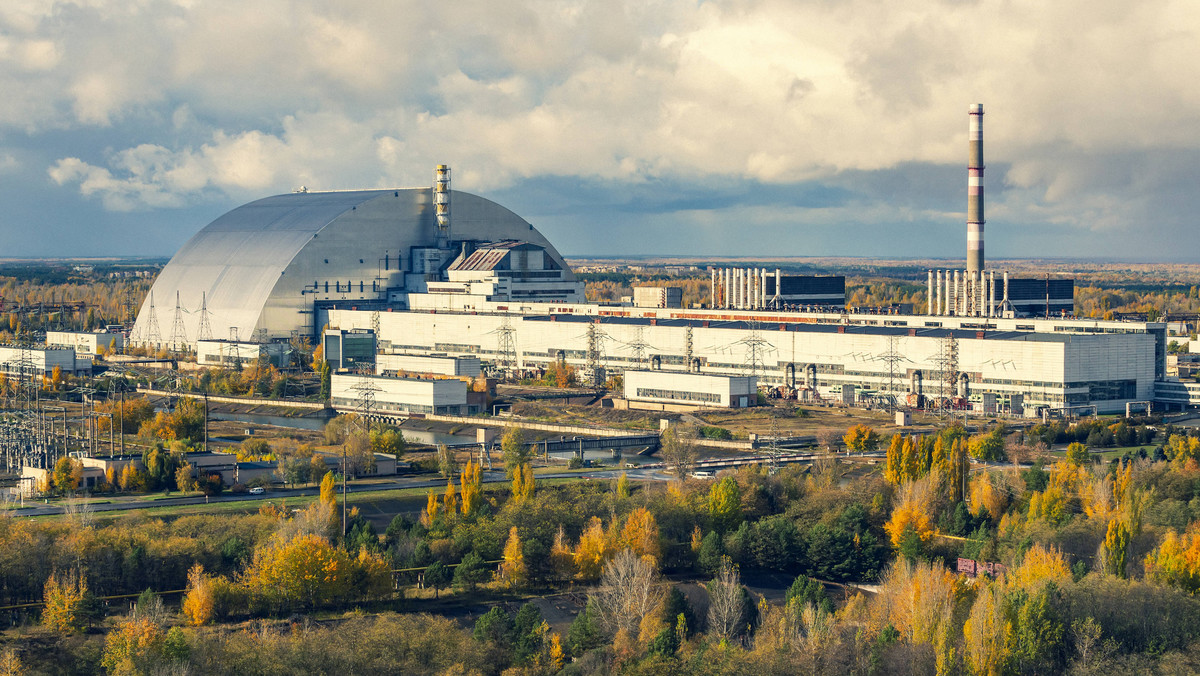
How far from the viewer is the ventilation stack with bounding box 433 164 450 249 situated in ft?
274

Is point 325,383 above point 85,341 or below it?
below

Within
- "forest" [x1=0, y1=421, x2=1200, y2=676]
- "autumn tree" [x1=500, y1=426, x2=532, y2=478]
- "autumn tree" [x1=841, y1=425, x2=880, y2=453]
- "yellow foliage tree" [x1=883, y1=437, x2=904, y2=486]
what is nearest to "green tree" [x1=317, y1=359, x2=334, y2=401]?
"autumn tree" [x1=500, y1=426, x2=532, y2=478]

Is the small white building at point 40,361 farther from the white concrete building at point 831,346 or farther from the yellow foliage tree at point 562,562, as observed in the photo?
the yellow foliage tree at point 562,562

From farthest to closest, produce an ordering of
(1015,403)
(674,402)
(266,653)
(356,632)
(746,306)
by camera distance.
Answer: (746,306) < (674,402) < (1015,403) < (356,632) < (266,653)

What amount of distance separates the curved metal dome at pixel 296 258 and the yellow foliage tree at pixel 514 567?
1993 inches

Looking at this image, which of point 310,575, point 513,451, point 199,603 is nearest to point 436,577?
point 310,575

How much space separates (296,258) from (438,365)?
16.1 m

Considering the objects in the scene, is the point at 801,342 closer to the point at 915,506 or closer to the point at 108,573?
the point at 915,506

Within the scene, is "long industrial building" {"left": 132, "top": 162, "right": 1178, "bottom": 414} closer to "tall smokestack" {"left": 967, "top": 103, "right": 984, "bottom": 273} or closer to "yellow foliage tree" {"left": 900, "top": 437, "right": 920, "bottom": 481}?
"tall smokestack" {"left": 967, "top": 103, "right": 984, "bottom": 273}

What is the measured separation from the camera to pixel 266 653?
72.6 ft

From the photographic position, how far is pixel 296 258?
78.2 m

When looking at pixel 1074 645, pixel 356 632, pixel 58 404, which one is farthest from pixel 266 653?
pixel 58 404

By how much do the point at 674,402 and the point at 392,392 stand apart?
34.7 feet

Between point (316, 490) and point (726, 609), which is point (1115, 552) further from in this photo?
point (316, 490)
